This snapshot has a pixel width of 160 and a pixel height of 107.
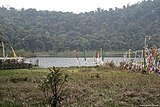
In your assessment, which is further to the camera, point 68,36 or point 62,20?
point 62,20

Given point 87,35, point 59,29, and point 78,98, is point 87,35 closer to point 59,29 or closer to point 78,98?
point 59,29

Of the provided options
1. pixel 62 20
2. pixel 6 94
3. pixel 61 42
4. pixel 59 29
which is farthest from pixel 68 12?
pixel 6 94

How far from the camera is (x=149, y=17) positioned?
11006 centimetres

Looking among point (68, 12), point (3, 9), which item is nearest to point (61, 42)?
point (68, 12)

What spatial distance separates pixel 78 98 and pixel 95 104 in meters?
1.78

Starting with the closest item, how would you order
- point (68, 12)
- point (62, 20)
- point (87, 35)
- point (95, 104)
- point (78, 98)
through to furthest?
point (95, 104)
point (78, 98)
point (87, 35)
point (62, 20)
point (68, 12)

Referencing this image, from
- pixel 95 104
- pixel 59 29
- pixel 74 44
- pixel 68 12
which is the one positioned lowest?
pixel 95 104

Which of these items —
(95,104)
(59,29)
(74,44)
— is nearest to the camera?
(95,104)

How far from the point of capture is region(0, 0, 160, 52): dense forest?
95.9m

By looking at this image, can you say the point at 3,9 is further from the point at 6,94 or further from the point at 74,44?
the point at 6,94

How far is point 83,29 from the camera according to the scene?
397ft

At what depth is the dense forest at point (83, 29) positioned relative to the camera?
315 feet

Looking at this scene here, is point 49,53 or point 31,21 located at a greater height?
point 31,21

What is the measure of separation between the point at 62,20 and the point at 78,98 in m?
121
